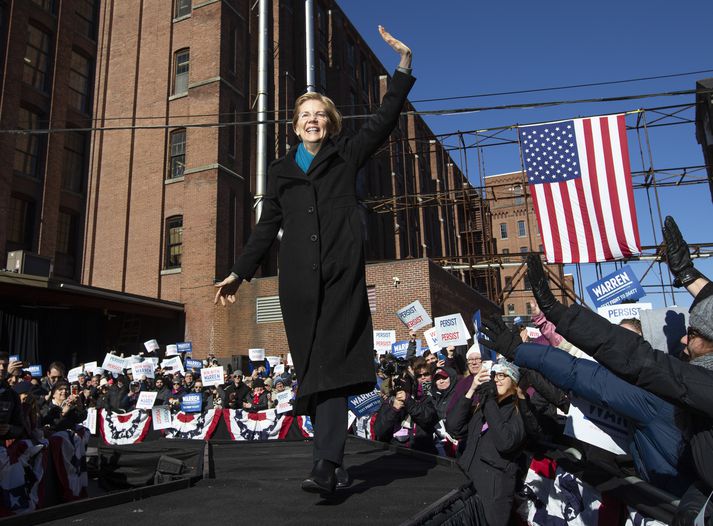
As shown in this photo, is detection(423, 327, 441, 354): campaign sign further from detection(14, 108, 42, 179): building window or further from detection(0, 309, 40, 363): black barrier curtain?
detection(14, 108, 42, 179): building window

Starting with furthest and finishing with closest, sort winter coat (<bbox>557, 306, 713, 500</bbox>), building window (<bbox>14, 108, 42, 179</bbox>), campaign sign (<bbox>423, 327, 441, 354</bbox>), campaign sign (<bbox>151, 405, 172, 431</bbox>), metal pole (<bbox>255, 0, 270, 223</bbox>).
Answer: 1. metal pole (<bbox>255, 0, 270, 223</bbox>)
2. building window (<bbox>14, 108, 42, 179</bbox>)
3. campaign sign (<bbox>151, 405, 172, 431</bbox>)
4. campaign sign (<bbox>423, 327, 441, 354</bbox>)
5. winter coat (<bbox>557, 306, 713, 500</bbox>)

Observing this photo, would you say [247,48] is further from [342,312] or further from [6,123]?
[342,312]

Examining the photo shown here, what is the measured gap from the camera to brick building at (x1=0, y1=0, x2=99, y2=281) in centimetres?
2252

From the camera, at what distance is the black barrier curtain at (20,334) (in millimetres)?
19172

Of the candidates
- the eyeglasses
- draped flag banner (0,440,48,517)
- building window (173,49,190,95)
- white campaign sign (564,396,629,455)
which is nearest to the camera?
the eyeglasses

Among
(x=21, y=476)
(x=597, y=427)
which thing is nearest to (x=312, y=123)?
(x=597, y=427)

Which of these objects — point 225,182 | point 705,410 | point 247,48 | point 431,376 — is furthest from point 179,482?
point 247,48

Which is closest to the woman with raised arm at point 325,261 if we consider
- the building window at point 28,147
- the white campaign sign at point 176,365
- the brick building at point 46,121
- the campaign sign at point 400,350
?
the campaign sign at point 400,350

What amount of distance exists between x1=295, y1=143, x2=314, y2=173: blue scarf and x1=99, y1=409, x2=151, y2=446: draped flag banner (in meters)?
11.6

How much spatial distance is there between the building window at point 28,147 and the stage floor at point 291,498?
77.0ft

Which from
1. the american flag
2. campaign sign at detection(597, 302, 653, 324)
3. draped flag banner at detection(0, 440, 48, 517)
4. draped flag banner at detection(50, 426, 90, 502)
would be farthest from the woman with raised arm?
the american flag

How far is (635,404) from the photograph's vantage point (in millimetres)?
3395

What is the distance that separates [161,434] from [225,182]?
13768 millimetres

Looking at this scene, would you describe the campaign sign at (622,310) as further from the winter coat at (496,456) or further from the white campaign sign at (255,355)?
the white campaign sign at (255,355)
